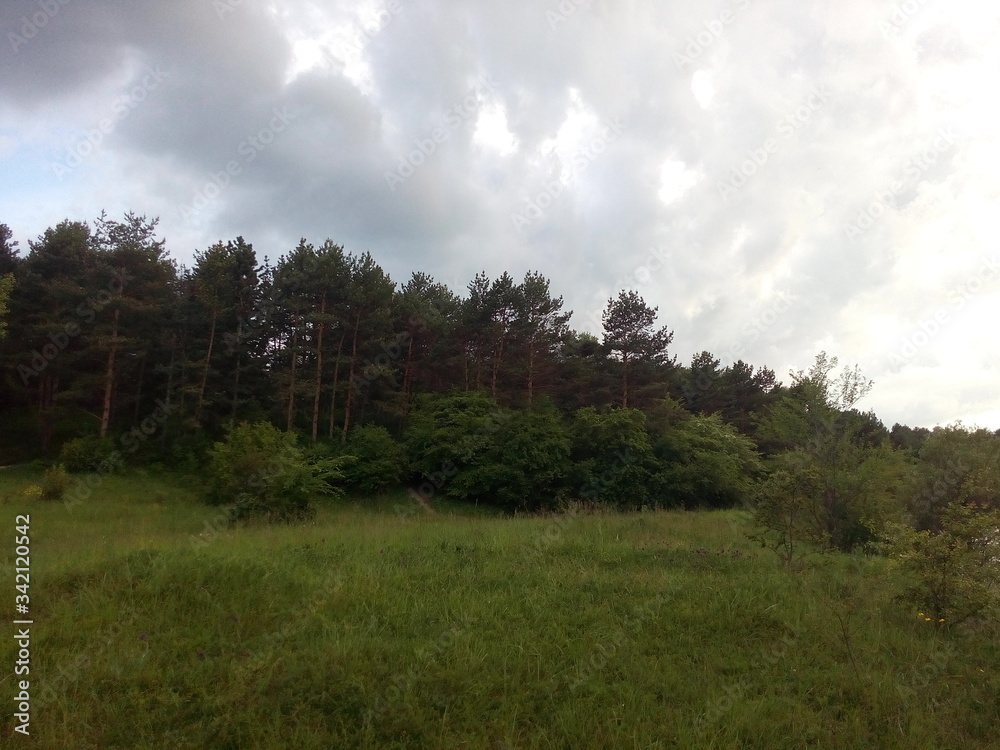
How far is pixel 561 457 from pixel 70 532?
704 inches

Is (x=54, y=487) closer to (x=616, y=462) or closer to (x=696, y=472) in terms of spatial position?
(x=616, y=462)

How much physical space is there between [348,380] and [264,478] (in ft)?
46.0

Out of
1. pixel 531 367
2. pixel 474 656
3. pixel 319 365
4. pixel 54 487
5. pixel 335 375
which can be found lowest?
pixel 54 487

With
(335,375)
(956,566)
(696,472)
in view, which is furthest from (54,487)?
(696,472)

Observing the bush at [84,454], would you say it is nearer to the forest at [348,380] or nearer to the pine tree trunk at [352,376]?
the forest at [348,380]

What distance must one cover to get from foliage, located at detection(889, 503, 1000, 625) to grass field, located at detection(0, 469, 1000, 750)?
0.32 metres

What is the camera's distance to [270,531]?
1158 centimetres

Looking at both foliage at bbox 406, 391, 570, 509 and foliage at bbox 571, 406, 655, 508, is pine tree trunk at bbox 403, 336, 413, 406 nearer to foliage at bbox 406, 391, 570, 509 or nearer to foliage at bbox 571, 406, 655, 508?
foliage at bbox 406, 391, 570, 509

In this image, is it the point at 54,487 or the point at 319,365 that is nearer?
the point at 54,487

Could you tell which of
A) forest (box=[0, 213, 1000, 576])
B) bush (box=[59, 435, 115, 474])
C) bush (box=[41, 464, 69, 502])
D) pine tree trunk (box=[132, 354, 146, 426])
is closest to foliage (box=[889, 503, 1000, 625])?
forest (box=[0, 213, 1000, 576])

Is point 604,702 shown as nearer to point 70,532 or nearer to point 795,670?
point 795,670

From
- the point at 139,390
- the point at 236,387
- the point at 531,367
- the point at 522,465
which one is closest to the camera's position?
the point at 522,465

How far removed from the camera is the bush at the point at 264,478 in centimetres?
1595

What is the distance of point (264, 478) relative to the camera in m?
16.3
